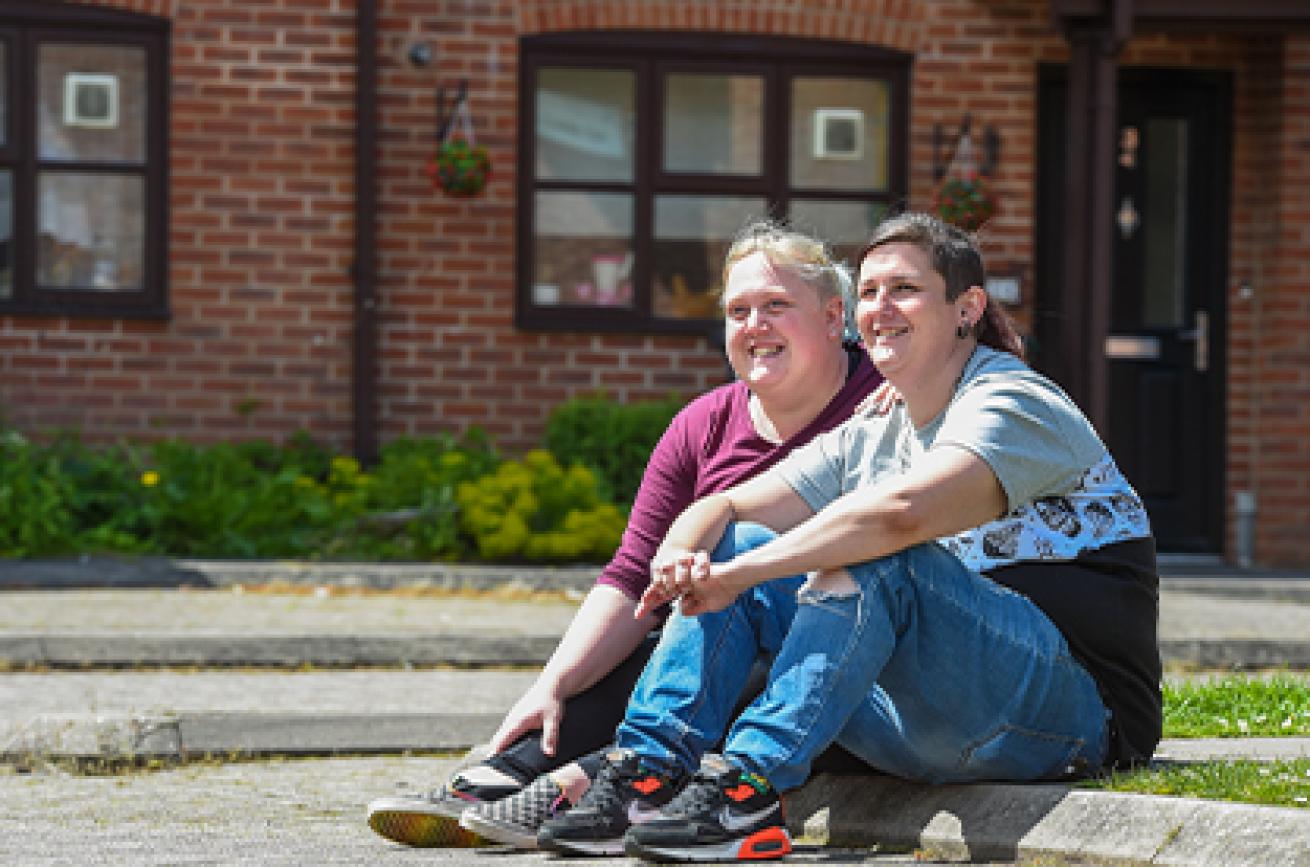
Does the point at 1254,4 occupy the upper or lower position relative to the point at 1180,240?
upper

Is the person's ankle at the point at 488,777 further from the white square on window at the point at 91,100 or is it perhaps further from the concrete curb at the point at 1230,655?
the white square on window at the point at 91,100

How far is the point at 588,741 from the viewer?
4527mm

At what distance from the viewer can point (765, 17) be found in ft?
37.8

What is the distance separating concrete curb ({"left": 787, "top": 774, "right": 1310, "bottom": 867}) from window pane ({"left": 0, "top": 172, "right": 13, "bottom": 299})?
7552mm

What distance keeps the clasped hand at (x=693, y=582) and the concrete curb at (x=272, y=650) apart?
12.7 ft

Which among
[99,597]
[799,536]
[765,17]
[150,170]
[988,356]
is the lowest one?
[99,597]

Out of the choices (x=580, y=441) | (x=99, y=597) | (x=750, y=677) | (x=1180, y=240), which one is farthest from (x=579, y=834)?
(x=1180, y=240)

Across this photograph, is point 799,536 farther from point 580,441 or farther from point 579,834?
point 580,441

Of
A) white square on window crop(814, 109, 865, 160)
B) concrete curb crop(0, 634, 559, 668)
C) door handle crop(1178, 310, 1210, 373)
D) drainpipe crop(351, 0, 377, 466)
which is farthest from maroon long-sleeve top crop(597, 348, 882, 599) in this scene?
door handle crop(1178, 310, 1210, 373)

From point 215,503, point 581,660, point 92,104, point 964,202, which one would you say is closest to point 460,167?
point 92,104

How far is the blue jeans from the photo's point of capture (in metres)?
3.95

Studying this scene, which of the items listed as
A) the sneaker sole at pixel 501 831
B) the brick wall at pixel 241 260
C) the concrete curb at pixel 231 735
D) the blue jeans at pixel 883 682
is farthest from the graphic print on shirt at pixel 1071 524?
the brick wall at pixel 241 260

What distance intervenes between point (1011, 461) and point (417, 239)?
768 centimetres

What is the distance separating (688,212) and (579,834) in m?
7.97
